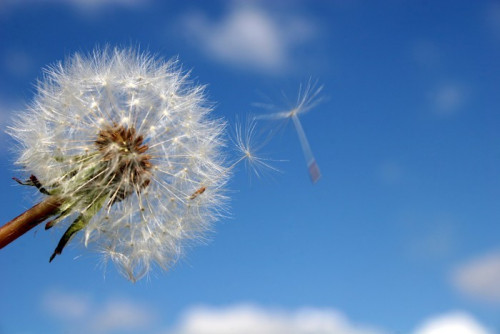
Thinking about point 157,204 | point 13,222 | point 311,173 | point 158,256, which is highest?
point 157,204

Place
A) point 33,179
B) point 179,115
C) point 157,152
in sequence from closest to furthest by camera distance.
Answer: point 33,179
point 157,152
point 179,115

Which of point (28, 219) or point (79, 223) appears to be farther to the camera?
point (79, 223)

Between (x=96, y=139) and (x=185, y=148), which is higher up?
(x=185, y=148)

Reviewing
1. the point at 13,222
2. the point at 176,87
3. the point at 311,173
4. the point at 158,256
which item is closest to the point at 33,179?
the point at 13,222

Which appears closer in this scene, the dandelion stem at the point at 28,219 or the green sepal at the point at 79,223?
the dandelion stem at the point at 28,219

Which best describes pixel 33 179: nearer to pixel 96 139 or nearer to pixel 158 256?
pixel 96 139

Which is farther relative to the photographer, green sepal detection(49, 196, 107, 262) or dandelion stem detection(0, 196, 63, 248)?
green sepal detection(49, 196, 107, 262)

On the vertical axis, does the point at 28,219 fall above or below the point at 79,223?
below

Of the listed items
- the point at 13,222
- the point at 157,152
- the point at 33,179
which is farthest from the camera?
the point at 157,152
